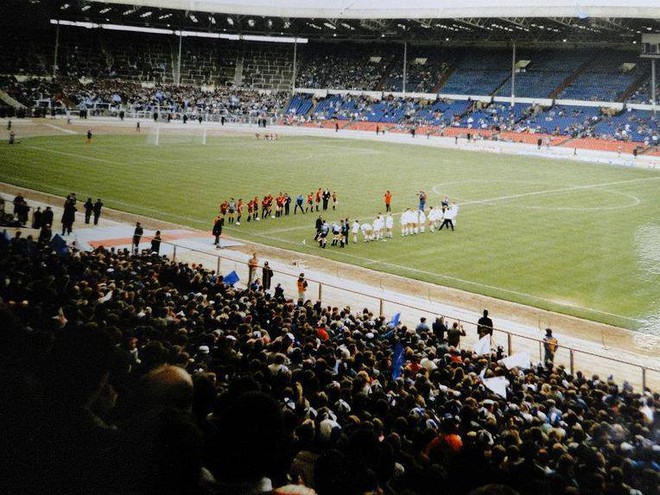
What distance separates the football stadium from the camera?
11.6 ft

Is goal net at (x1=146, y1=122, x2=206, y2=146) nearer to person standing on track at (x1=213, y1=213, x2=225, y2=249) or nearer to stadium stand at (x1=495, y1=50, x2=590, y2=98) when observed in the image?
person standing on track at (x1=213, y1=213, x2=225, y2=249)

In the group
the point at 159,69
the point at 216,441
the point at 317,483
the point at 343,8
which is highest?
the point at 343,8

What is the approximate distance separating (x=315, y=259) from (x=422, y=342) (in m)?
12.0

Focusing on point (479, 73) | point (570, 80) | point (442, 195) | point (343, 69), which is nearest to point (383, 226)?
point (442, 195)

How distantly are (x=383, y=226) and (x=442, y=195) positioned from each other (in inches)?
433

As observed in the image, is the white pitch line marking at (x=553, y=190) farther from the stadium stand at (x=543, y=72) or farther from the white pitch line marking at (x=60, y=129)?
the white pitch line marking at (x=60, y=129)

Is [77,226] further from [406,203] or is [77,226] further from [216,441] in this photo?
[216,441]

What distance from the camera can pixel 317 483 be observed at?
3383mm

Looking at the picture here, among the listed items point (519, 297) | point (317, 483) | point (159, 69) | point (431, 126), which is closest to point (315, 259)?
point (519, 297)

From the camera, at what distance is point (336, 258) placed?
1017 inches

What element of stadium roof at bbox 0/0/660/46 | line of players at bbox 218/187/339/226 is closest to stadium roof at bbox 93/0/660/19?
stadium roof at bbox 0/0/660/46

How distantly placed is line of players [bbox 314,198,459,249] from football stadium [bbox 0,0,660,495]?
0.20 meters

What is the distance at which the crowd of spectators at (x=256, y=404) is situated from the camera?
2.96m

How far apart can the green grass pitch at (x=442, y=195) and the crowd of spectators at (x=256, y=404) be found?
9511 millimetres
